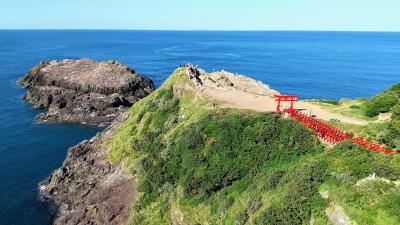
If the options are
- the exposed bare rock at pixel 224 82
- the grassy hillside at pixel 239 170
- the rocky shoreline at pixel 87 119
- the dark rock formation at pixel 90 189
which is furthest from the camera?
the exposed bare rock at pixel 224 82

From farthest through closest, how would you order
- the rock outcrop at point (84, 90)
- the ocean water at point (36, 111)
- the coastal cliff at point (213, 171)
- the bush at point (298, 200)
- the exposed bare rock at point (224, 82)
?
the rock outcrop at point (84, 90)
the exposed bare rock at point (224, 82)
the ocean water at point (36, 111)
the bush at point (298, 200)
the coastal cliff at point (213, 171)

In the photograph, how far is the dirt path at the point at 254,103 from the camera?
1844 inches

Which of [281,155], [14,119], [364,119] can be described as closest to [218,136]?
[281,155]

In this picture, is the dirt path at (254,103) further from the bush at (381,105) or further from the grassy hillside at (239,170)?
the bush at (381,105)

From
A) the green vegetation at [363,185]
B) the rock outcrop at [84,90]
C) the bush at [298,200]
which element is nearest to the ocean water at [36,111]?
the rock outcrop at [84,90]

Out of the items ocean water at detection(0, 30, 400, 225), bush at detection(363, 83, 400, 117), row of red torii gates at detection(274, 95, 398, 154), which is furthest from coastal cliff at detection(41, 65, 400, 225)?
bush at detection(363, 83, 400, 117)

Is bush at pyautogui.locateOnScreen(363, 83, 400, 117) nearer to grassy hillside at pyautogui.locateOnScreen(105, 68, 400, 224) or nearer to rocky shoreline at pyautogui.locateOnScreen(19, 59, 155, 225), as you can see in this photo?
grassy hillside at pyautogui.locateOnScreen(105, 68, 400, 224)

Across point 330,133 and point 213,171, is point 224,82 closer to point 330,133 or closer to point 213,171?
point 213,171

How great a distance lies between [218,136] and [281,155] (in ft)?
26.1

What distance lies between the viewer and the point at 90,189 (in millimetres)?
51656

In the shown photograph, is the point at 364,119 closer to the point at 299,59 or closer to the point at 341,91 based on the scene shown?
the point at 341,91

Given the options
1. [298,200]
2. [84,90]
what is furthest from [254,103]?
[84,90]

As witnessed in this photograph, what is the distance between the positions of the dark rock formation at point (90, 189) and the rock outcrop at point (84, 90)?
30.7 metres

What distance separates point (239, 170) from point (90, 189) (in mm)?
21529
